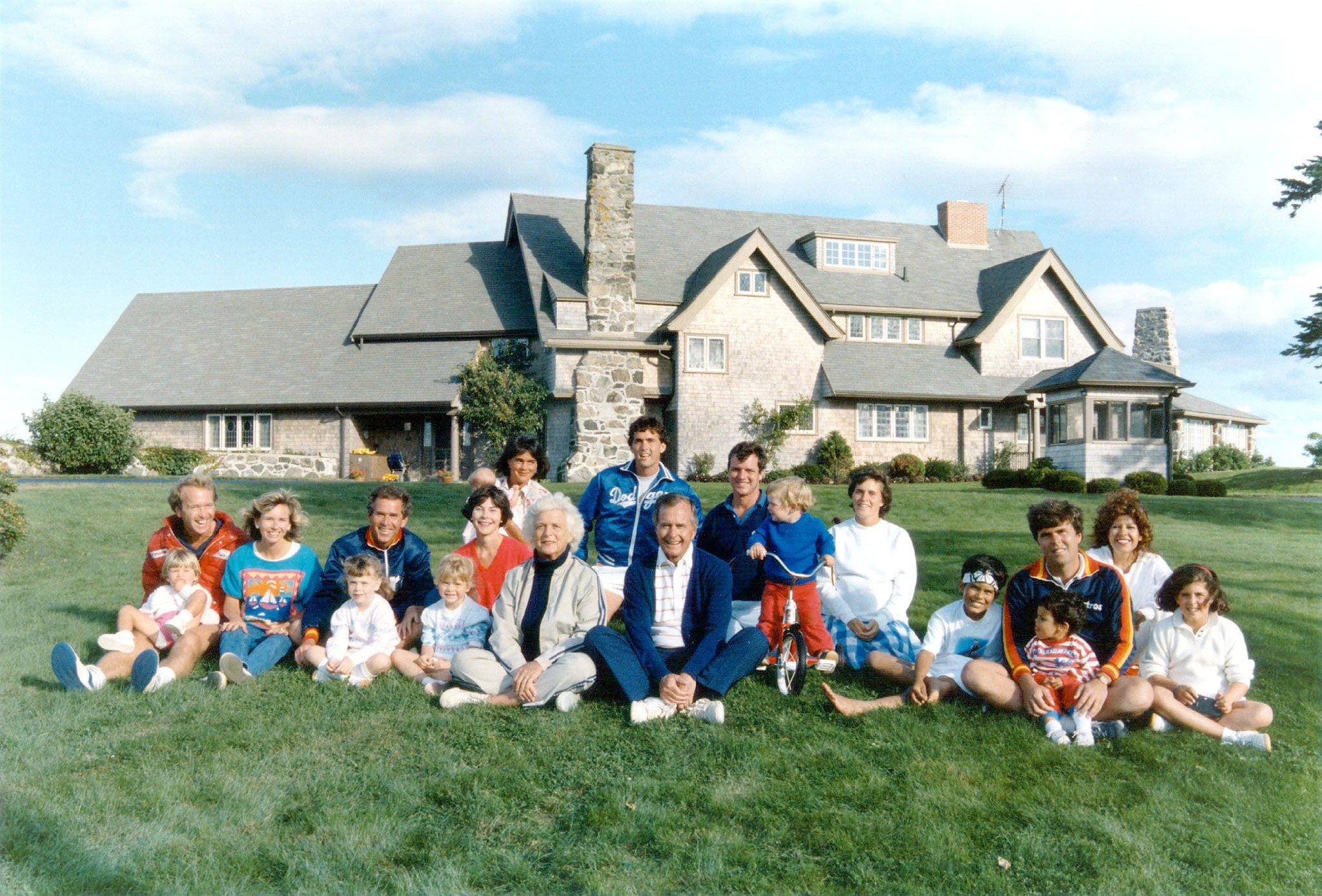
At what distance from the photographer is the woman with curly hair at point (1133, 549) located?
5.82 metres

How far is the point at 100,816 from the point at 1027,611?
4.77m

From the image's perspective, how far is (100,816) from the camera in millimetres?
3785

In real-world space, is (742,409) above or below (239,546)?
above

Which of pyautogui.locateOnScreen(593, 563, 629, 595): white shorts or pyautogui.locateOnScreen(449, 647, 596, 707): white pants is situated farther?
pyautogui.locateOnScreen(593, 563, 629, 595): white shorts

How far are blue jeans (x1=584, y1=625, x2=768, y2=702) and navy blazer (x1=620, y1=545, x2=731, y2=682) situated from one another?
7 cm

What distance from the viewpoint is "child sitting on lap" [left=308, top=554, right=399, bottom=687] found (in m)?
5.95

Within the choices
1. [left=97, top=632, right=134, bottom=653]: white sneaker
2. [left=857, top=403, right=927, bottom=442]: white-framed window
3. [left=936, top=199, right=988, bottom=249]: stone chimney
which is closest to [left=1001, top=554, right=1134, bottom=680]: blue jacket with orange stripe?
[left=97, top=632, right=134, bottom=653]: white sneaker

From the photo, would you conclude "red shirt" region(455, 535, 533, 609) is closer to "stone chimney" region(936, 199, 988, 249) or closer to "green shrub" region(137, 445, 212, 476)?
"green shrub" region(137, 445, 212, 476)

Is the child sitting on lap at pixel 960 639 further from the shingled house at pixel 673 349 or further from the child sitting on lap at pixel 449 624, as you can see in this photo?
the shingled house at pixel 673 349

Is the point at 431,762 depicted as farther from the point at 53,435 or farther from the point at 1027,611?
the point at 53,435

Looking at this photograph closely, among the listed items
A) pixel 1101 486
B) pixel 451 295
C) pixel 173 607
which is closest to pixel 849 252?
pixel 1101 486

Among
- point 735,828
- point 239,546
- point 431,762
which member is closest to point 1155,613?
point 735,828

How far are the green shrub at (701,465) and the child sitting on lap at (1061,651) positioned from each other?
20033 millimetres

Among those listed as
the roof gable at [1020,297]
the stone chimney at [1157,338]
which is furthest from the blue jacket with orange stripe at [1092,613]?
the stone chimney at [1157,338]
